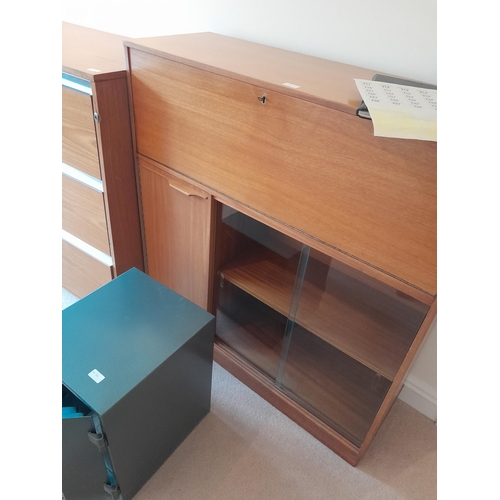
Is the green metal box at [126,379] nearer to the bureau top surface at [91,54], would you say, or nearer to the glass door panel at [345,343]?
the glass door panel at [345,343]

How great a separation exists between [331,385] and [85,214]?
44.7 inches

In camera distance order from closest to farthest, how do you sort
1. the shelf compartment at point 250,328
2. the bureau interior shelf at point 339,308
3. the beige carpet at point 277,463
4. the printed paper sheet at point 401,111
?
1. the printed paper sheet at point 401,111
2. the bureau interior shelf at point 339,308
3. the beige carpet at point 277,463
4. the shelf compartment at point 250,328

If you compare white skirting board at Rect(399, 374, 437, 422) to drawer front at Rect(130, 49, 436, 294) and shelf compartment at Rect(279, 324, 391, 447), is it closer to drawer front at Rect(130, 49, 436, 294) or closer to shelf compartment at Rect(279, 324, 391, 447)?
shelf compartment at Rect(279, 324, 391, 447)

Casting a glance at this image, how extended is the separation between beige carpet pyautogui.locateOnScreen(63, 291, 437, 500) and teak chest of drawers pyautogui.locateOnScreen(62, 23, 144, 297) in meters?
0.73

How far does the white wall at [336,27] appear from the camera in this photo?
96cm

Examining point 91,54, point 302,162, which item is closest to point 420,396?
point 302,162

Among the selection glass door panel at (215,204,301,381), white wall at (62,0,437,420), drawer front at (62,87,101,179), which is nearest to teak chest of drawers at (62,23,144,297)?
drawer front at (62,87,101,179)

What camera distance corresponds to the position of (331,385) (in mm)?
1382

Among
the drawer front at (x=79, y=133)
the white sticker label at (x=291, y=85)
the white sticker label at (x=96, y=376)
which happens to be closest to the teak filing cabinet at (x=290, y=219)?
the white sticker label at (x=291, y=85)

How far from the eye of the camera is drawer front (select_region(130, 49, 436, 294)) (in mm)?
779

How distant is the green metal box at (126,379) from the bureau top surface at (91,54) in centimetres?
63

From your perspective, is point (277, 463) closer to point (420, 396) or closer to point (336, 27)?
point (420, 396)
